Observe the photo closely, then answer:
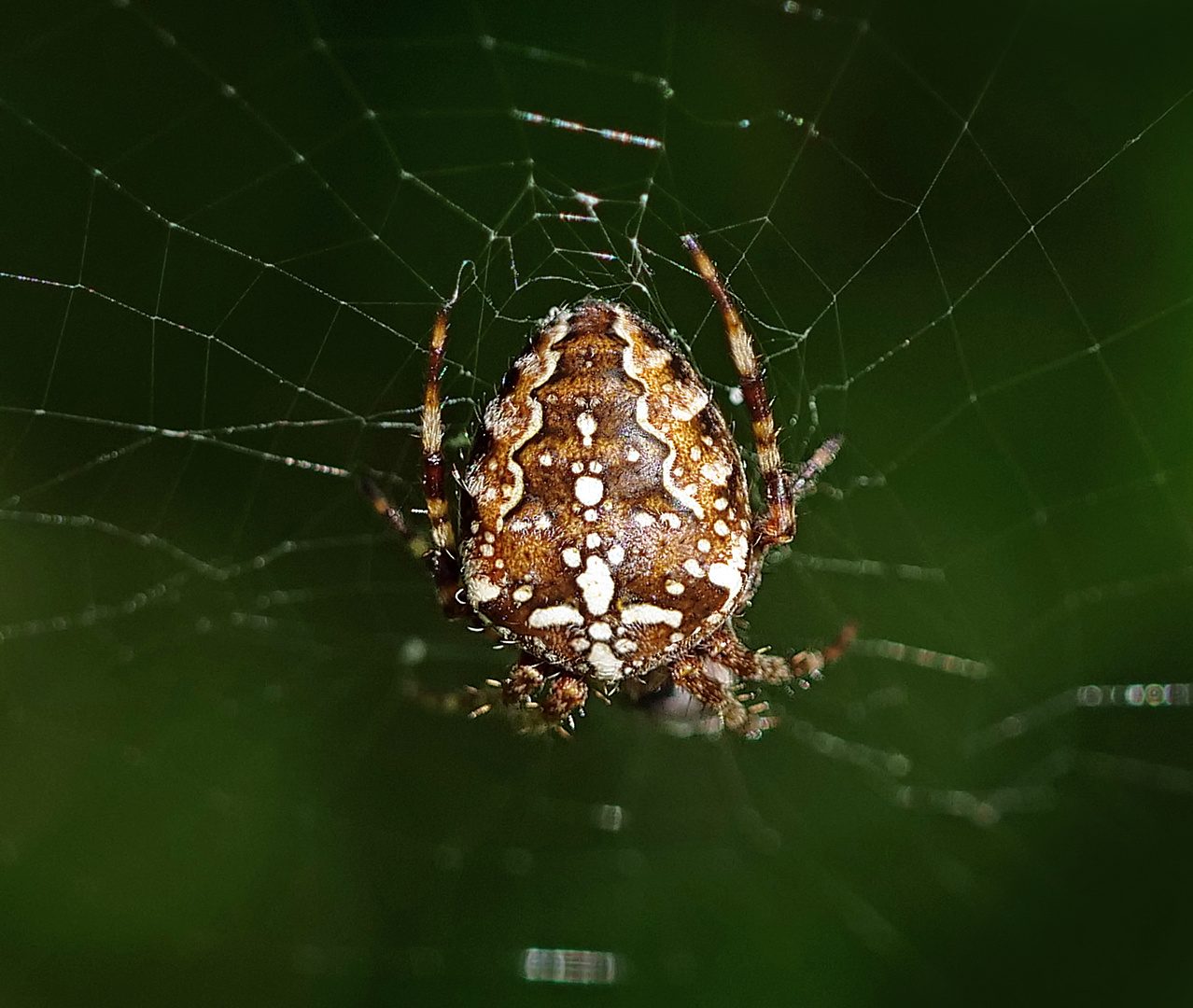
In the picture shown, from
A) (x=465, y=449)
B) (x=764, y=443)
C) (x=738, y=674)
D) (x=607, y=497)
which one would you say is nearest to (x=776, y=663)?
(x=738, y=674)

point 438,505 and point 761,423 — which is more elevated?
point 761,423

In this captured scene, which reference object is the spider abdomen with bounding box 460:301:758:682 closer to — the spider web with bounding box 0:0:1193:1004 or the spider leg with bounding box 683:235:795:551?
the spider leg with bounding box 683:235:795:551

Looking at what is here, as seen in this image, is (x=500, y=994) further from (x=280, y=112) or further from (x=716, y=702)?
(x=280, y=112)

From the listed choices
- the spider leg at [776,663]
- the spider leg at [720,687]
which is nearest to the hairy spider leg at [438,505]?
the spider leg at [720,687]

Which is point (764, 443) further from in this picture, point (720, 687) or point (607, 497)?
point (720, 687)

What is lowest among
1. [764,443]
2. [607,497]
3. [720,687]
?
[720,687]

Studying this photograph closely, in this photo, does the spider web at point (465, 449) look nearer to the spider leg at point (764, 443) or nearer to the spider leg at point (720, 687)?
the spider leg at point (764, 443)

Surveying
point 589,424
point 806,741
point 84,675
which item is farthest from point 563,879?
point 589,424
